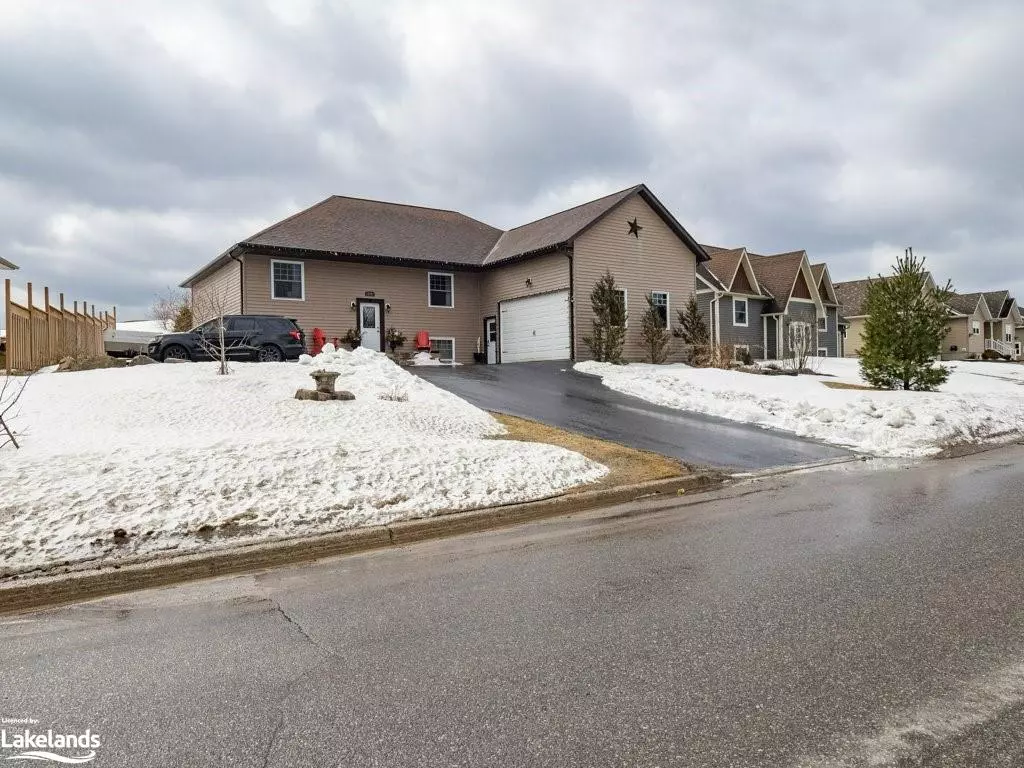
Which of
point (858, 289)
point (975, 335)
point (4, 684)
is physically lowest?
point (4, 684)

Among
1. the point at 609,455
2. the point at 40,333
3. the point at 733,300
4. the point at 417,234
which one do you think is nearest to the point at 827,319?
the point at 733,300

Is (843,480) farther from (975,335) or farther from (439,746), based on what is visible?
(975,335)

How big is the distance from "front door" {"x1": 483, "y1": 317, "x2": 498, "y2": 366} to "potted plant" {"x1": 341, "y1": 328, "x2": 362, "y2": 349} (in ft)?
19.2

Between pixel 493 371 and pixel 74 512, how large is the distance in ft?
53.8

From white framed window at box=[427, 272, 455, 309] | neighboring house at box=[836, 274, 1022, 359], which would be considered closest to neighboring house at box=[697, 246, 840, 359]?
white framed window at box=[427, 272, 455, 309]

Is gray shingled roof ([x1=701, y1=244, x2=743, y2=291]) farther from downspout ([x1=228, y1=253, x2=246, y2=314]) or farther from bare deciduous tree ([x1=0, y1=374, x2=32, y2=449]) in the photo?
bare deciduous tree ([x1=0, y1=374, x2=32, y2=449])

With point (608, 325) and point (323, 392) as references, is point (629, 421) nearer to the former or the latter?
point (323, 392)

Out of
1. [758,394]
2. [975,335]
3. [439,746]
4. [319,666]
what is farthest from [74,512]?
[975,335]

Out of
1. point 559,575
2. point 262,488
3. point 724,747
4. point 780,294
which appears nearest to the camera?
point 724,747

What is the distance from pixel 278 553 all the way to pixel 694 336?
2259 cm

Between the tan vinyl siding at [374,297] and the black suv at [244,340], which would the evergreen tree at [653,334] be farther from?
the black suv at [244,340]

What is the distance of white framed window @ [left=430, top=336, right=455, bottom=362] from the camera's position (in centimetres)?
2720

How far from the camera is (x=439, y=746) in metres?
2.65

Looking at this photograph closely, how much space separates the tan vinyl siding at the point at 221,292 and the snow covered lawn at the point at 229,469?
12850mm
